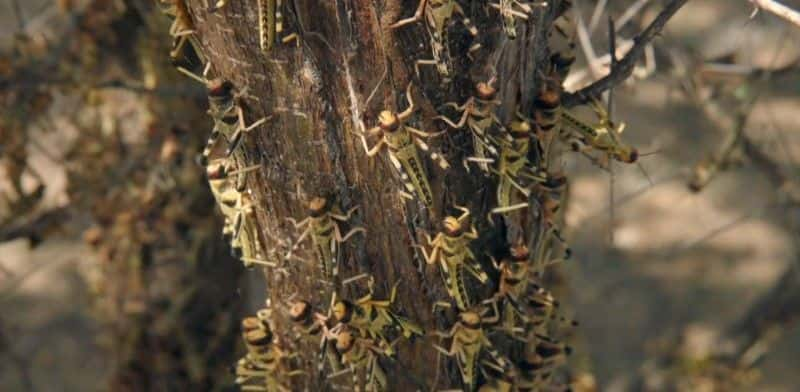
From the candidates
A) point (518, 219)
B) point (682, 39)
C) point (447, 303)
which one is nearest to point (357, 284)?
point (447, 303)

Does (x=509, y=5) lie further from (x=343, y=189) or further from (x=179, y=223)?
(x=179, y=223)

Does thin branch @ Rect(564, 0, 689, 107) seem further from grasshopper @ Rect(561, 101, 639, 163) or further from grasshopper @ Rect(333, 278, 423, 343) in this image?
grasshopper @ Rect(333, 278, 423, 343)

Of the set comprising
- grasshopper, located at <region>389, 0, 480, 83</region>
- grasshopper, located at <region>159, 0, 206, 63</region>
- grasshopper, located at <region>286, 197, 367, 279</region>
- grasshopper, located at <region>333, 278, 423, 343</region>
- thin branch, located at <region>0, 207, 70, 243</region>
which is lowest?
grasshopper, located at <region>333, 278, 423, 343</region>

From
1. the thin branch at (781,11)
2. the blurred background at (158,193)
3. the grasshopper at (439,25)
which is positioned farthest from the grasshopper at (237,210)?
the thin branch at (781,11)

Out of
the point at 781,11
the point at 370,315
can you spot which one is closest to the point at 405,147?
the point at 370,315

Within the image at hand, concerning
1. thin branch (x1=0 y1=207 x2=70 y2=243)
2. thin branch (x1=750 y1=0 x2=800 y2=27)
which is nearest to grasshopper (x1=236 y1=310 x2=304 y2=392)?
thin branch (x1=750 y1=0 x2=800 y2=27)

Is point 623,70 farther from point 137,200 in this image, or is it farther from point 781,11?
point 137,200

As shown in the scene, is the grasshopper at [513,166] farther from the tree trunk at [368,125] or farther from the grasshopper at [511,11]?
the grasshopper at [511,11]
